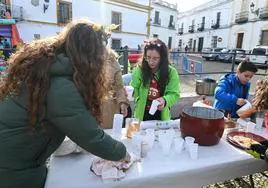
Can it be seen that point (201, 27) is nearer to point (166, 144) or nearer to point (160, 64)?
point (160, 64)

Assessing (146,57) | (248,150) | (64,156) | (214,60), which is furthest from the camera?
(214,60)

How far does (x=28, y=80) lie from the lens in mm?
1023

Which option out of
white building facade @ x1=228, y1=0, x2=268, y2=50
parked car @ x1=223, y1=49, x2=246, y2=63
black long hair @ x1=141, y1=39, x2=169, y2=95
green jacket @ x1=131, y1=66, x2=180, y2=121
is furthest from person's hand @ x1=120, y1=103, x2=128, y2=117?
white building facade @ x1=228, y1=0, x2=268, y2=50

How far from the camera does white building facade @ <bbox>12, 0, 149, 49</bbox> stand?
18.3 m

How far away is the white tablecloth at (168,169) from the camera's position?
4.19 ft

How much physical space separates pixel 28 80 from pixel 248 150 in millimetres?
1460

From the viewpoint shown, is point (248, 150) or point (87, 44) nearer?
point (87, 44)

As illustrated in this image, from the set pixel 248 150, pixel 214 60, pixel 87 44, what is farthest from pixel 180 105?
pixel 214 60

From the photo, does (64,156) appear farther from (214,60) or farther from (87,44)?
(214,60)

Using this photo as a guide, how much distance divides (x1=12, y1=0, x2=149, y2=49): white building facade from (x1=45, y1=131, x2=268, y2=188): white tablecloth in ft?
45.2

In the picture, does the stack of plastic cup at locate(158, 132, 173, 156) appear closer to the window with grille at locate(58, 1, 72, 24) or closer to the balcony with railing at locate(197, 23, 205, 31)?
the window with grille at locate(58, 1, 72, 24)

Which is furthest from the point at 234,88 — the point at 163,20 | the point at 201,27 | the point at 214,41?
the point at 201,27

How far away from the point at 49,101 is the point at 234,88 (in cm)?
229

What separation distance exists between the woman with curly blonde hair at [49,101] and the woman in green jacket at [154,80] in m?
1.21
